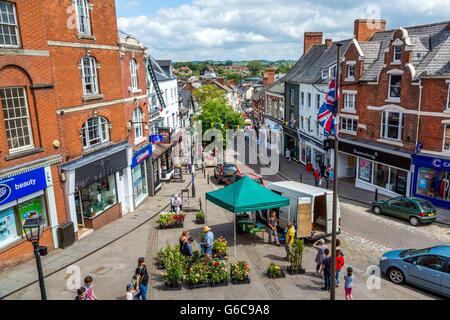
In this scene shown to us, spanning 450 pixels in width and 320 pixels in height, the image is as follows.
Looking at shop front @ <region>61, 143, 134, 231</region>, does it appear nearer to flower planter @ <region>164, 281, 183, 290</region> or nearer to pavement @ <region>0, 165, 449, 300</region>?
pavement @ <region>0, 165, 449, 300</region>

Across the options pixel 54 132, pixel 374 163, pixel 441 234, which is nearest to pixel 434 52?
pixel 374 163

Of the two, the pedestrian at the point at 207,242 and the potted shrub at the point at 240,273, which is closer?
the potted shrub at the point at 240,273

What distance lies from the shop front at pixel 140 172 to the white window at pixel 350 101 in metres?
15.8

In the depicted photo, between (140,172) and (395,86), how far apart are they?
1839cm

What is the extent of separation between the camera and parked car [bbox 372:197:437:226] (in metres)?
19.8

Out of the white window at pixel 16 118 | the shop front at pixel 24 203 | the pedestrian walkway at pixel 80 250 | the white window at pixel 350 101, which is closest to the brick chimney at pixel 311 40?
the white window at pixel 350 101

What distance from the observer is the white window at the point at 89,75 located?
18.7 m

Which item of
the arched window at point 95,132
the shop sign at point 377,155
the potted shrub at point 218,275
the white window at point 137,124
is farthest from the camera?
the white window at point 137,124

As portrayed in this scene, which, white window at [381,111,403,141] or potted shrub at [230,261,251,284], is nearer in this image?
potted shrub at [230,261,251,284]

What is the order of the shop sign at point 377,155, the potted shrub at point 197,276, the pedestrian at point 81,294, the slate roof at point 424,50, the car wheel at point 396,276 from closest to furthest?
1. the pedestrian at point 81,294
2. the potted shrub at point 197,276
3. the car wheel at point 396,276
4. the slate roof at point 424,50
5. the shop sign at point 377,155

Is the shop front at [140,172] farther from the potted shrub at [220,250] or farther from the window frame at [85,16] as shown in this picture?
the potted shrub at [220,250]

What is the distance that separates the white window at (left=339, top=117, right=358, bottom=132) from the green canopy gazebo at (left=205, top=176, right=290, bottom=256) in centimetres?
1529

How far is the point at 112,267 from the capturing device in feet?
48.6

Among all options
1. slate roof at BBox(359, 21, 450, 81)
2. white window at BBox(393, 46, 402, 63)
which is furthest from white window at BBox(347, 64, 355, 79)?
white window at BBox(393, 46, 402, 63)
